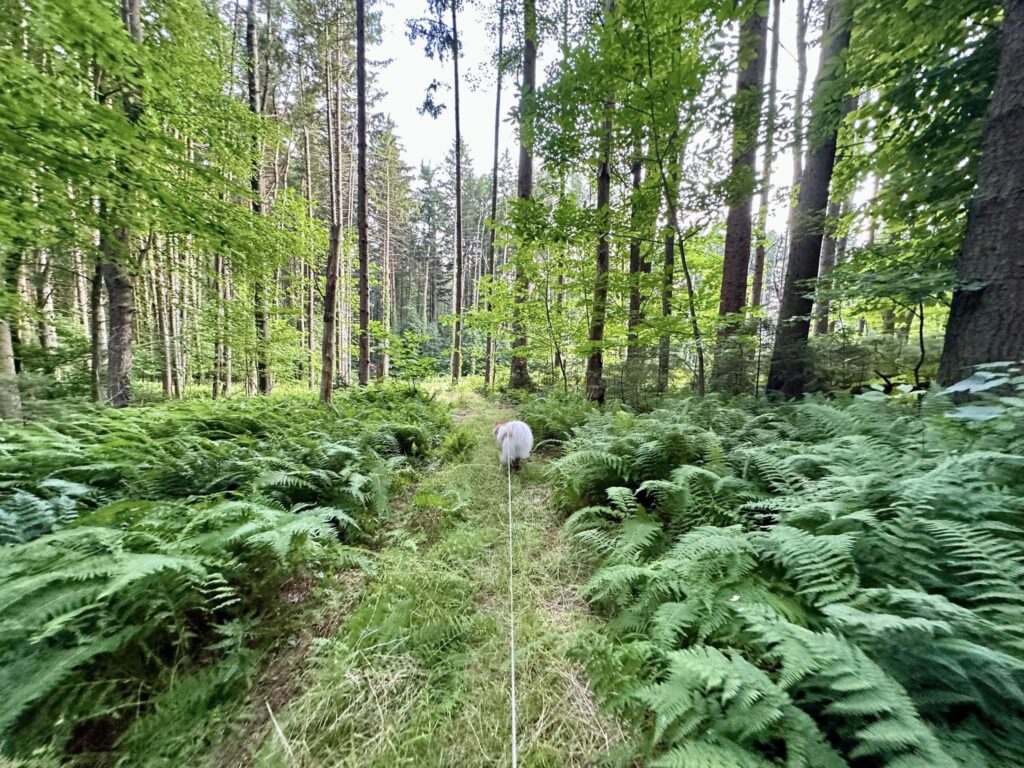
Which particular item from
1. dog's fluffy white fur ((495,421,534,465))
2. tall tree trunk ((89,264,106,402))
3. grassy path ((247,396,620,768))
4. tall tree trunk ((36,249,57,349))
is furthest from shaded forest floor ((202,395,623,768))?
tall tree trunk ((36,249,57,349))

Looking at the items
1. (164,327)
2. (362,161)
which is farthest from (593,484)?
(164,327)

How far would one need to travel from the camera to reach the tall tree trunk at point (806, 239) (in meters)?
3.86

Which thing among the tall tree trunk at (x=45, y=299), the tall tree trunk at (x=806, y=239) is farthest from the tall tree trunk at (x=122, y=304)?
the tall tree trunk at (x=806, y=239)

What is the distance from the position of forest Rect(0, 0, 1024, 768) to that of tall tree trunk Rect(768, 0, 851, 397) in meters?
0.04

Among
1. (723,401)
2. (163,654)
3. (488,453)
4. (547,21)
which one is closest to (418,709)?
(163,654)

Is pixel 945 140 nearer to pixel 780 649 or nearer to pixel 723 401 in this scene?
pixel 723 401

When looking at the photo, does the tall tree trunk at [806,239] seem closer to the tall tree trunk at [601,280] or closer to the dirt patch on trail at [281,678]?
the tall tree trunk at [601,280]

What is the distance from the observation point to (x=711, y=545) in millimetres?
1500

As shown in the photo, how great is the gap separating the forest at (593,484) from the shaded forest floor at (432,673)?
0.01 m

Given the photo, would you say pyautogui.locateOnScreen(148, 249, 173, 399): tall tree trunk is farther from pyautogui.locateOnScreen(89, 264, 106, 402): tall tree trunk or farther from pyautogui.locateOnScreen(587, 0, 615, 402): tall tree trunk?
pyautogui.locateOnScreen(587, 0, 615, 402): tall tree trunk

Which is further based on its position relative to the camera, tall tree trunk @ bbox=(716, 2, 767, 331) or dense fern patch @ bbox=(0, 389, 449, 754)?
tall tree trunk @ bbox=(716, 2, 767, 331)

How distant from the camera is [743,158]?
5.08 metres

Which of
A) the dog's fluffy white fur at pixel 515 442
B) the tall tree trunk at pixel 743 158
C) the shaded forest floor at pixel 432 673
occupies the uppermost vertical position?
the tall tree trunk at pixel 743 158

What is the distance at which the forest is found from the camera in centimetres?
108
